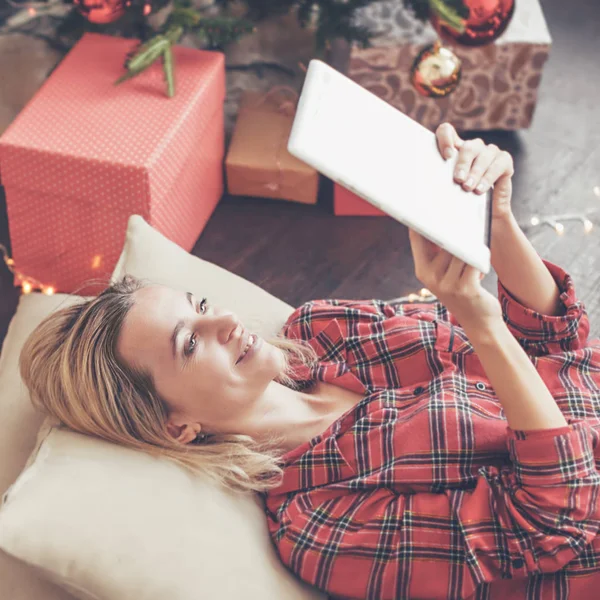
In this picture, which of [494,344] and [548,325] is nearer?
[494,344]

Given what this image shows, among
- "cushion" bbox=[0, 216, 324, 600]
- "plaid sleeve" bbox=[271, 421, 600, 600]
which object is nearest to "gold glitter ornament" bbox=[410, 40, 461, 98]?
"plaid sleeve" bbox=[271, 421, 600, 600]

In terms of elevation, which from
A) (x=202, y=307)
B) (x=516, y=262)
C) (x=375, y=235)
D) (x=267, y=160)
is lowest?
(x=375, y=235)

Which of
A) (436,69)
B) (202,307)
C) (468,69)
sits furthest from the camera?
(468,69)

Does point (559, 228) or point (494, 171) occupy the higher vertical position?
point (494, 171)

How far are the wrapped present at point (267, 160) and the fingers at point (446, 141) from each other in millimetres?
988

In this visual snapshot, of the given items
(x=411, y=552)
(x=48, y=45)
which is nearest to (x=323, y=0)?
(x=48, y=45)

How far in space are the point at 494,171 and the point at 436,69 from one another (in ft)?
2.75

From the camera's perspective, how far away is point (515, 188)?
2338mm

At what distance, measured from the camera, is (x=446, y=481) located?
1161 mm

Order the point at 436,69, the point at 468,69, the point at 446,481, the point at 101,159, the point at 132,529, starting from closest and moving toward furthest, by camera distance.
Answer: the point at 132,529 → the point at 446,481 → the point at 101,159 → the point at 436,69 → the point at 468,69

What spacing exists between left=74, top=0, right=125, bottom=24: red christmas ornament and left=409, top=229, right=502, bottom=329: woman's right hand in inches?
52.0

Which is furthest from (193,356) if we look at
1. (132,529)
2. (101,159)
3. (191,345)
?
(101,159)

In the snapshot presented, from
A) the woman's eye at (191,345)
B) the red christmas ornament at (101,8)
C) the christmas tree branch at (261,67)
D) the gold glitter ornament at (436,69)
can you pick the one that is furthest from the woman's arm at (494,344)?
the christmas tree branch at (261,67)

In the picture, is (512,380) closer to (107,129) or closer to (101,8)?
(107,129)
